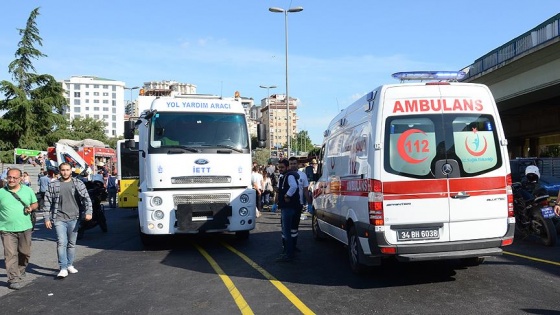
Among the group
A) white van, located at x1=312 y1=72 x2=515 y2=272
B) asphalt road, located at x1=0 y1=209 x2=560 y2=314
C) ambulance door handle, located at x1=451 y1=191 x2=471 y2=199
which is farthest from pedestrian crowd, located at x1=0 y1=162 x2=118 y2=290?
ambulance door handle, located at x1=451 y1=191 x2=471 y2=199

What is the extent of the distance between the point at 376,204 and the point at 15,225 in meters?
5.17

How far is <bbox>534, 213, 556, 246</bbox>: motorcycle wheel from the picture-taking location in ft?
28.7

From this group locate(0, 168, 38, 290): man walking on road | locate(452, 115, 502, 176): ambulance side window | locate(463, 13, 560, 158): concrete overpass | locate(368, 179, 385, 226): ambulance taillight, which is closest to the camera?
locate(368, 179, 385, 226): ambulance taillight

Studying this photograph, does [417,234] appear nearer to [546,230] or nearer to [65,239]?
[546,230]

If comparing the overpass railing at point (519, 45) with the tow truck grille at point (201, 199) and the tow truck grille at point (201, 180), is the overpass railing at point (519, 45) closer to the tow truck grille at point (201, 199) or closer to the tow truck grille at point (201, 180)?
the tow truck grille at point (201, 180)

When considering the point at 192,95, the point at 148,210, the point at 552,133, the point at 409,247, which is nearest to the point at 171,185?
the point at 148,210

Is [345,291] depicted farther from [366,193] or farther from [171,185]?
[171,185]

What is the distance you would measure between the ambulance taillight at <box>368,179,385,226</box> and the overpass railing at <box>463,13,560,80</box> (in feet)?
49.7

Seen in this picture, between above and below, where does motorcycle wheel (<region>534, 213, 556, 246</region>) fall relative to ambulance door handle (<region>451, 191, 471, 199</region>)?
below

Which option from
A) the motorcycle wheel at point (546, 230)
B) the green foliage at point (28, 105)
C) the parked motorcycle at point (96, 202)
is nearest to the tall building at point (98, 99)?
the green foliage at point (28, 105)

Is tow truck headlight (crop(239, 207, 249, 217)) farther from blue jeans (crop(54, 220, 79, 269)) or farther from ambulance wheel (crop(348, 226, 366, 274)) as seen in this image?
blue jeans (crop(54, 220, 79, 269))

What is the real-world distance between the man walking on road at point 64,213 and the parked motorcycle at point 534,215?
806cm

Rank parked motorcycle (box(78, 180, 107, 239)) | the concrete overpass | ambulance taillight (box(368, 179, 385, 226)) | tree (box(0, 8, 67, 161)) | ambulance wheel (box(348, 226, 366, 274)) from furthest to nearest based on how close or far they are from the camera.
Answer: tree (box(0, 8, 67, 161)) → the concrete overpass → parked motorcycle (box(78, 180, 107, 239)) → ambulance wheel (box(348, 226, 366, 274)) → ambulance taillight (box(368, 179, 385, 226))

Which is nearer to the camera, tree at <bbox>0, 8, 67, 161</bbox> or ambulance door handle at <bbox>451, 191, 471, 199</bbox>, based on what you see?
ambulance door handle at <bbox>451, 191, 471, 199</bbox>
